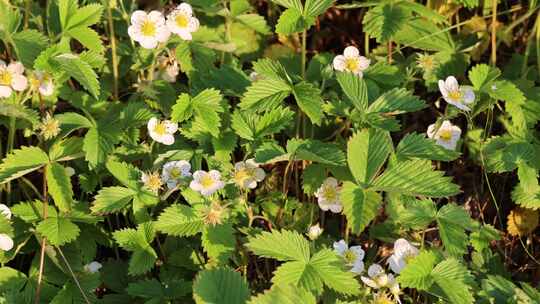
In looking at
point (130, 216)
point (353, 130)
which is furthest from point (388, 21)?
point (130, 216)

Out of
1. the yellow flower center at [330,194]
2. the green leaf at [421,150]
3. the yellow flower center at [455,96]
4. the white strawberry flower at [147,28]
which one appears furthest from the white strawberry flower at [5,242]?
the yellow flower center at [455,96]

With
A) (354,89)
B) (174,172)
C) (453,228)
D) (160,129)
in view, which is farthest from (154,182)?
(453,228)

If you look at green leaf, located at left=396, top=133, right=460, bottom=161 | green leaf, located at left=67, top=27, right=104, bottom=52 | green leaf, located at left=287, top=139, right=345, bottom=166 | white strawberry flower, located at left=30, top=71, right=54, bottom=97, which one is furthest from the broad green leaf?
white strawberry flower, located at left=30, top=71, right=54, bottom=97

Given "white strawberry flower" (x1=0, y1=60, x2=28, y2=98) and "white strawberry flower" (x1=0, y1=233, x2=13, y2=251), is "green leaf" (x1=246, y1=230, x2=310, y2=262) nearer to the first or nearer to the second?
"white strawberry flower" (x1=0, y1=233, x2=13, y2=251)

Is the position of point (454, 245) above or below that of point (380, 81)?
below

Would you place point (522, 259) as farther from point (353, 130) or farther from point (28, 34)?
point (28, 34)

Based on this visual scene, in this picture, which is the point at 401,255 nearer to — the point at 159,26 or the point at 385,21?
the point at 385,21
